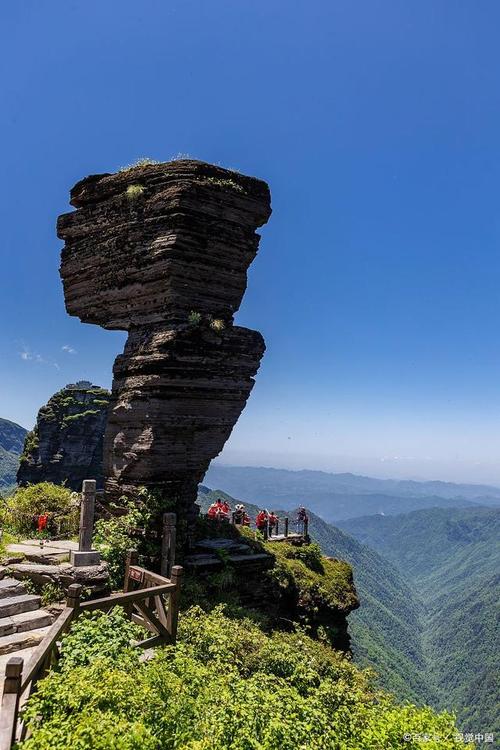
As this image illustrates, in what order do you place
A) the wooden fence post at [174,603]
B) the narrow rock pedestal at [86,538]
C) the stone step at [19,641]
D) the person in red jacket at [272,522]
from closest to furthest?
1. the stone step at [19,641]
2. the wooden fence post at [174,603]
3. the narrow rock pedestal at [86,538]
4. the person in red jacket at [272,522]

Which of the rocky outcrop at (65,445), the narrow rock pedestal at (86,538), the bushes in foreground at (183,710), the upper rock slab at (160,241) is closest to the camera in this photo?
the bushes in foreground at (183,710)

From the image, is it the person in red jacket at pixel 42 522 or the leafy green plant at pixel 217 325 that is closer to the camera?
the person in red jacket at pixel 42 522

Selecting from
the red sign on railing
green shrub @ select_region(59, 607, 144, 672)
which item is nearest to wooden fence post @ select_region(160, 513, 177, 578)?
the red sign on railing

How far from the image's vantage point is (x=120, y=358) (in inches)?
736

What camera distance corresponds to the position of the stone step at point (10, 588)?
38.3 feet

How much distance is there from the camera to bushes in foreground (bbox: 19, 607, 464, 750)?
6102mm

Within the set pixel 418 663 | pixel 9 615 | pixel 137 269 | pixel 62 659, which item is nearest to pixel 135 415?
pixel 137 269

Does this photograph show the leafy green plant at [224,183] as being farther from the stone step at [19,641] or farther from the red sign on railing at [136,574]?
the stone step at [19,641]

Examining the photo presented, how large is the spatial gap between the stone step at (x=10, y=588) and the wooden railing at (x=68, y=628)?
279cm

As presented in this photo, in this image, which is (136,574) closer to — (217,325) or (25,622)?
(25,622)

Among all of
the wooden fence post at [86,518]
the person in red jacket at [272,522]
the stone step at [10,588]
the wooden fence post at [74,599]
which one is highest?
the wooden fence post at [86,518]

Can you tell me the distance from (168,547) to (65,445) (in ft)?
254

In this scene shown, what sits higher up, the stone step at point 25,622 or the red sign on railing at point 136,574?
the red sign on railing at point 136,574

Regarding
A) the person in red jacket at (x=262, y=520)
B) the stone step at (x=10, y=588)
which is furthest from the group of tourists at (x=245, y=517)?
the stone step at (x=10, y=588)
